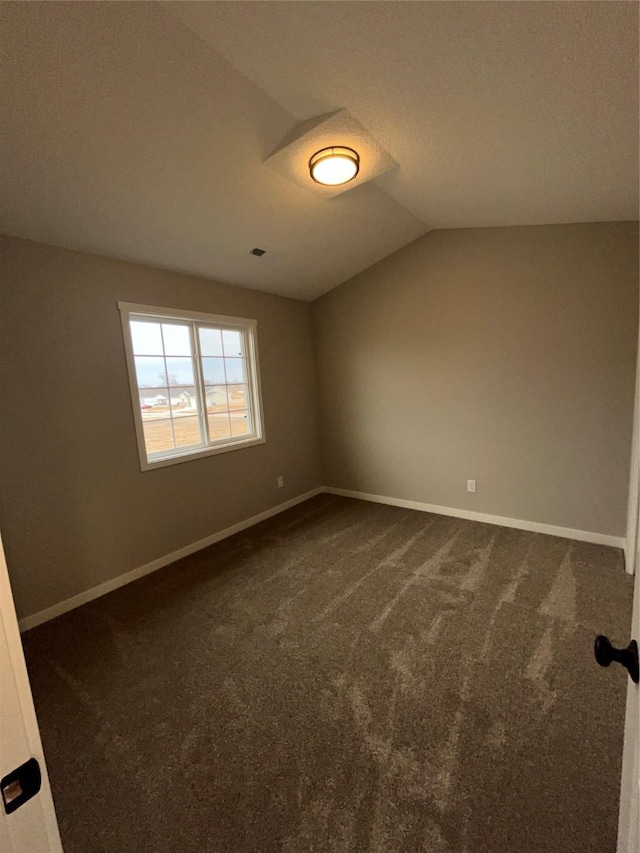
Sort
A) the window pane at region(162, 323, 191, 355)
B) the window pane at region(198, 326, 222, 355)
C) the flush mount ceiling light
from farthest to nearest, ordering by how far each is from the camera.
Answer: the window pane at region(198, 326, 222, 355) → the window pane at region(162, 323, 191, 355) → the flush mount ceiling light

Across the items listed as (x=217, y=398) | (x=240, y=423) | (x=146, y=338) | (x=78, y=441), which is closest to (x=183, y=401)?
(x=217, y=398)

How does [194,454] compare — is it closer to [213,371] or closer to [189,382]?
[189,382]

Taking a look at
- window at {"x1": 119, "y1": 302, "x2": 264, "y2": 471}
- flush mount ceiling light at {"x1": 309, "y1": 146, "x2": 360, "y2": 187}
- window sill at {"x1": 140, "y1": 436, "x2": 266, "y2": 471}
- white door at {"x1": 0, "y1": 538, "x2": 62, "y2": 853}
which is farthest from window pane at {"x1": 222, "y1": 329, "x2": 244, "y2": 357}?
white door at {"x1": 0, "y1": 538, "x2": 62, "y2": 853}

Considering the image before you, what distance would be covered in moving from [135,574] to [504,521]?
3240mm

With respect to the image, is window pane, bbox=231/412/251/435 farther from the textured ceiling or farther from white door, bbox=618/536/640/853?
white door, bbox=618/536/640/853

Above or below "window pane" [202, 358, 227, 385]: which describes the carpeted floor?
below

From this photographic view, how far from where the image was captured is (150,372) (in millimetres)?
3004

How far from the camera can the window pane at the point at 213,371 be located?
3424mm

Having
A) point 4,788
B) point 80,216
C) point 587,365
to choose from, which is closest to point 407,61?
point 80,216

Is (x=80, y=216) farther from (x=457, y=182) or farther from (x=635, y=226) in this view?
(x=635, y=226)

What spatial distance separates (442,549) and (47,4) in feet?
11.7

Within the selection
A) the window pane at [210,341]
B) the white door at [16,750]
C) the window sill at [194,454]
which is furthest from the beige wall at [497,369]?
the white door at [16,750]

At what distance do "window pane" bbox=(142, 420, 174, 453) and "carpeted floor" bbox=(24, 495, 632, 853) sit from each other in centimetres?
102

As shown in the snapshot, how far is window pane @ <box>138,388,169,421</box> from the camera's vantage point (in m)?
2.97
